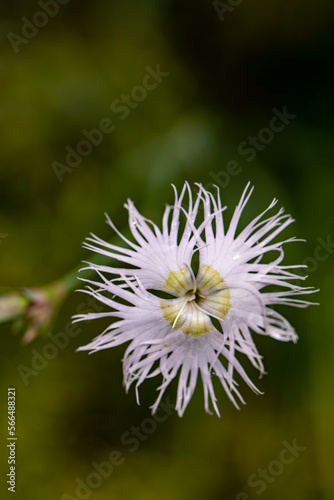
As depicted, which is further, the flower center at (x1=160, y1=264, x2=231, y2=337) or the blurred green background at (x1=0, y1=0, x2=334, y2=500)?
the blurred green background at (x1=0, y1=0, x2=334, y2=500)

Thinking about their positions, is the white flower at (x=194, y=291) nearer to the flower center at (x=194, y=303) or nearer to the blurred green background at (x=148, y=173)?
the flower center at (x=194, y=303)

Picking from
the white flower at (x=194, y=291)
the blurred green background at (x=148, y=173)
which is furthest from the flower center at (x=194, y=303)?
the blurred green background at (x=148, y=173)

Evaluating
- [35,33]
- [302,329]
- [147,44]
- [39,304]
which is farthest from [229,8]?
[39,304]

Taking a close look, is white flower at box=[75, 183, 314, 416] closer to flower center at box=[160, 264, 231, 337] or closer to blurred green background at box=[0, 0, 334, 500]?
flower center at box=[160, 264, 231, 337]

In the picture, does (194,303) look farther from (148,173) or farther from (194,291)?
(148,173)

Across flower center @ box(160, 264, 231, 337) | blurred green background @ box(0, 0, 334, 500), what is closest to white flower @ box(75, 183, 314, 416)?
flower center @ box(160, 264, 231, 337)

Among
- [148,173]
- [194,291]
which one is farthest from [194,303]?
[148,173]
